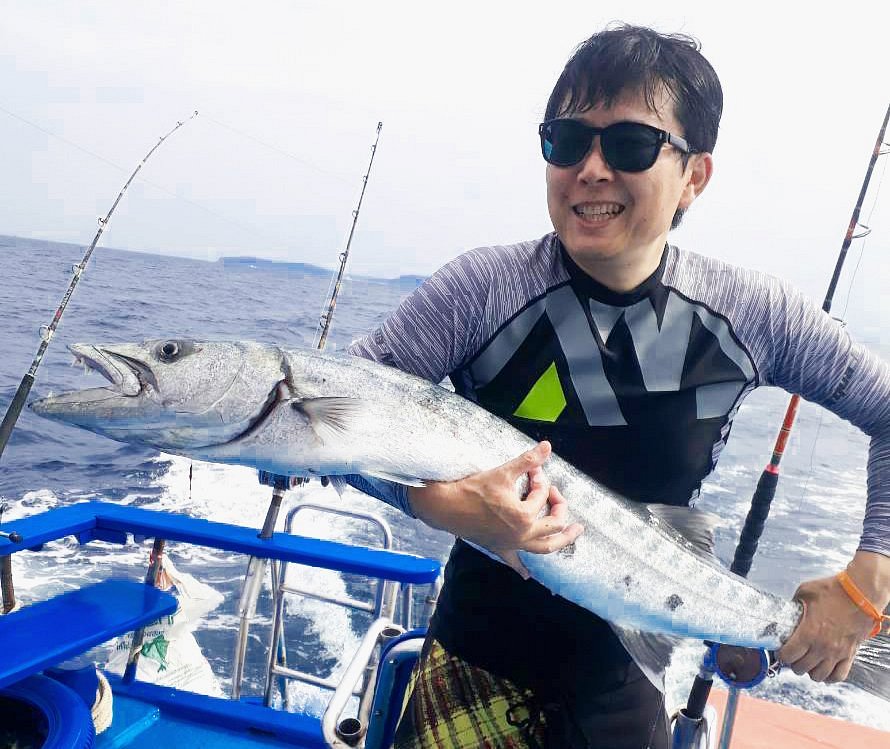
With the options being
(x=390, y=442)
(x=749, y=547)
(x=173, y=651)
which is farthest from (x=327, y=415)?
(x=173, y=651)

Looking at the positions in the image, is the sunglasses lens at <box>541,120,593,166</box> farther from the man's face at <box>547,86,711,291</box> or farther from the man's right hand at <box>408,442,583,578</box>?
the man's right hand at <box>408,442,583,578</box>

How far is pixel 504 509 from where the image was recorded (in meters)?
1.79

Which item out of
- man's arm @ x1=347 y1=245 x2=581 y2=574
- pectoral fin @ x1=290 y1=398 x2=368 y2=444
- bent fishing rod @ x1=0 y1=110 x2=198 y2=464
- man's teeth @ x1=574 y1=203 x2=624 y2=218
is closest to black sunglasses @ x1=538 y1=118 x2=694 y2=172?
man's teeth @ x1=574 y1=203 x2=624 y2=218

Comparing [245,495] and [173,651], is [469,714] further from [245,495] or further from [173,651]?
[245,495]

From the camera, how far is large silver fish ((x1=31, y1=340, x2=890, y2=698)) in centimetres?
185

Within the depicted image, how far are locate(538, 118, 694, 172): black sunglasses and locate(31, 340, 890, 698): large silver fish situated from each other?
874mm

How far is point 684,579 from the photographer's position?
2.29 meters

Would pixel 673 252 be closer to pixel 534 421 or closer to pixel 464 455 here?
pixel 534 421

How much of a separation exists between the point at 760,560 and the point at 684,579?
334 inches

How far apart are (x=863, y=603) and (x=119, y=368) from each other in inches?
96.6

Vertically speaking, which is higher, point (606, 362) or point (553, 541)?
point (606, 362)

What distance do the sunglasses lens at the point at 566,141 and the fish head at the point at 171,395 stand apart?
3.67 feet

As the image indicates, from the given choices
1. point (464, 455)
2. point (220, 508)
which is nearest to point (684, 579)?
point (464, 455)

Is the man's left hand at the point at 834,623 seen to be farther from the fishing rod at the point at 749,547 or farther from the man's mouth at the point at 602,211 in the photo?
the man's mouth at the point at 602,211
